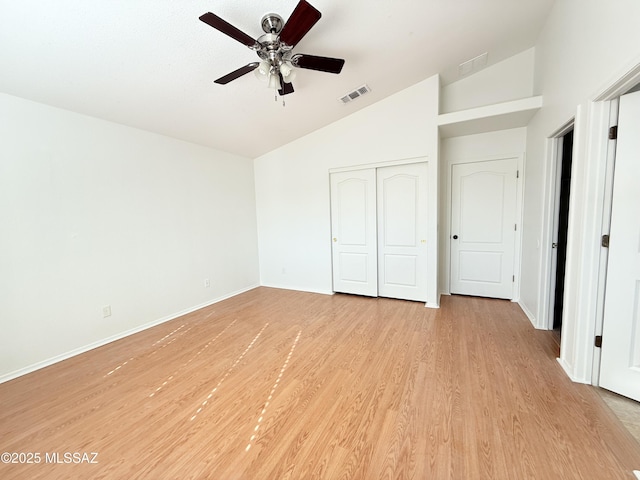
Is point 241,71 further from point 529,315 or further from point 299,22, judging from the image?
point 529,315

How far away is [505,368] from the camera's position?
2096 millimetres

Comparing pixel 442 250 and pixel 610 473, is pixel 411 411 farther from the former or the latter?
pixel 442 250

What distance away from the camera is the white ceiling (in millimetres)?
1759

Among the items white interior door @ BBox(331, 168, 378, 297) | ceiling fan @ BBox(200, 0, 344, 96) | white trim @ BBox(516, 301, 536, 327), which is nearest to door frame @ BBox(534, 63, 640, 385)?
white trim @ BBox(516, 301, 536, 327)

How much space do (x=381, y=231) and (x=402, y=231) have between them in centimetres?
31

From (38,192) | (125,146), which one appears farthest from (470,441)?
(125,146)

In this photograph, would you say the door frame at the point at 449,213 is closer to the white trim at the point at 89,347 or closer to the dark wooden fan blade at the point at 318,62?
the dark wooden fan blade at the point at 318,62

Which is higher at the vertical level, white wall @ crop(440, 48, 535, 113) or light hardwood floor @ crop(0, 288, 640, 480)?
white wall @ crop(440, 48, 535, 113)

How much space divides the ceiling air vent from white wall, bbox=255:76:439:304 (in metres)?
0.37

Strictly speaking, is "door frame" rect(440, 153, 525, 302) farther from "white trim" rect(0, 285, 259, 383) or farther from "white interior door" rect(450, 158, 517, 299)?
"white trim" rect(0, 285, 259, 383)

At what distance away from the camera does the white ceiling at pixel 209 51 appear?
1.76 meters

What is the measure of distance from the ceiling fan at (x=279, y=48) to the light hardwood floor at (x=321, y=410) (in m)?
2.49

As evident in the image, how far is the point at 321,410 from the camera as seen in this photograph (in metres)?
1.71

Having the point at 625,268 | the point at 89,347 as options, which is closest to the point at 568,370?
the point at 625,268
